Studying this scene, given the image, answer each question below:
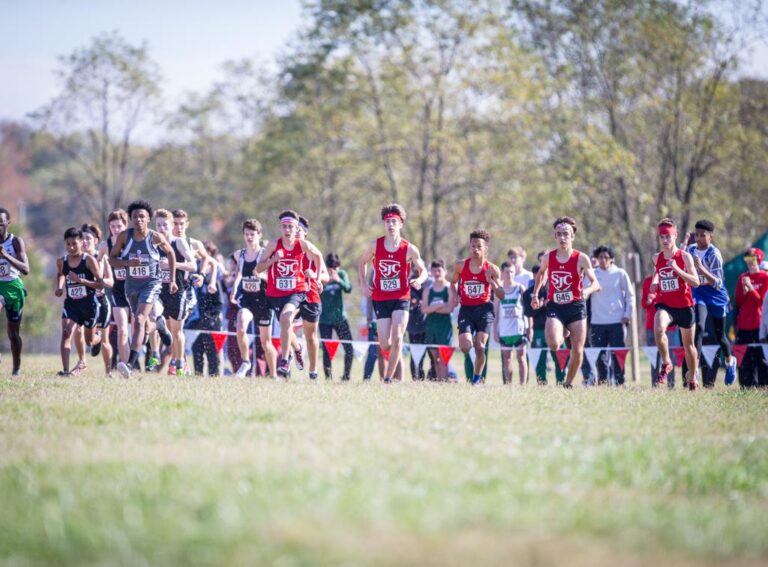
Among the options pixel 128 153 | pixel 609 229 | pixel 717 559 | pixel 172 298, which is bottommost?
pixel 717 559

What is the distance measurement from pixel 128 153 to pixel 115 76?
4.84 metres

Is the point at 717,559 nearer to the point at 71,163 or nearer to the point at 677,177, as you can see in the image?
the point at 677,177

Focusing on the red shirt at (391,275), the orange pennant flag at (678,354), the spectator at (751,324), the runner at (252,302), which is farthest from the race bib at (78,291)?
the spectator at (751,324)

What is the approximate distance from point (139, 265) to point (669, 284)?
7.42 metres

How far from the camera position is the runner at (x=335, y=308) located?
19.5 m

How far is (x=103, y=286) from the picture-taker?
15.4 metres

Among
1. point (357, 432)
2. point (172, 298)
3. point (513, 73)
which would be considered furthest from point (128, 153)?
point (357, 432)

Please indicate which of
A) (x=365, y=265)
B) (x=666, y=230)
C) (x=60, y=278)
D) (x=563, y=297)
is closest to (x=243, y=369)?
(x=365, y=265)

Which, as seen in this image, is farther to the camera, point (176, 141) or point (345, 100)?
point (176, 141)

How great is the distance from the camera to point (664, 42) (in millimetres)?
36312

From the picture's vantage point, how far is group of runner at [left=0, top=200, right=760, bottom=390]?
15.0 meters

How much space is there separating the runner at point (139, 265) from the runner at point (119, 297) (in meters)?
0.28

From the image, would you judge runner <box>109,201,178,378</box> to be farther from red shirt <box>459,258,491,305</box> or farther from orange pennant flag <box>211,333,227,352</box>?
red shirt <box>459,258,491,305</box>

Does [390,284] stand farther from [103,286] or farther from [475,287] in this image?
[103,286]
